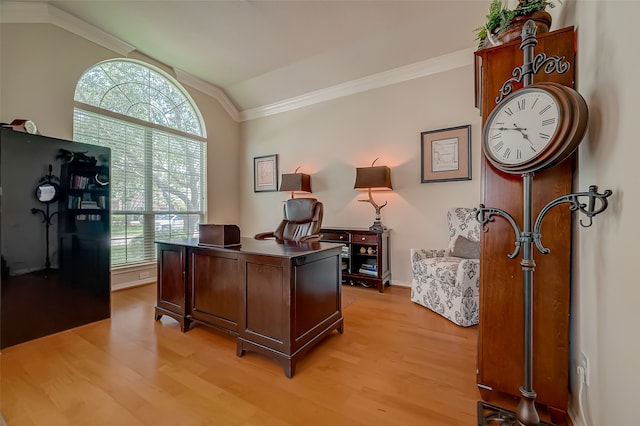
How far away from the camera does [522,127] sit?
46.4 inches

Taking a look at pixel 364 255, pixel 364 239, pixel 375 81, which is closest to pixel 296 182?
pixel 364 239

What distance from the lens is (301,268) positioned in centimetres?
179

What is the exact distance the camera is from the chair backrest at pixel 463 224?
2924 mm

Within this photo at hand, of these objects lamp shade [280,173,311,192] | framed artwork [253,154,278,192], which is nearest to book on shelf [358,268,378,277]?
lamp shade [280,173,311,192]

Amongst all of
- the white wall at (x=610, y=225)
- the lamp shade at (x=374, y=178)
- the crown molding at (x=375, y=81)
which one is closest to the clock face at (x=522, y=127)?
the white wall at (x=610, y=225)

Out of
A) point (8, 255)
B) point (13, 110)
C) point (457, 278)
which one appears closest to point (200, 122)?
point (13, 110)

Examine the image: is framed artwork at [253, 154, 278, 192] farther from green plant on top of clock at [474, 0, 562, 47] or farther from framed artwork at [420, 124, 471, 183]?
green plant on top of clock at [474, 0, 562, 47]

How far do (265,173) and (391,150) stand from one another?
2376 millimetres

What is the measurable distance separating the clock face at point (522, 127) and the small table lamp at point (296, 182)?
310 cm

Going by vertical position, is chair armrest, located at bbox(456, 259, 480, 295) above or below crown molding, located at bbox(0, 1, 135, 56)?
below

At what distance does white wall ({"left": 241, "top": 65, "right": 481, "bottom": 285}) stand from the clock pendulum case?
7.39 ft

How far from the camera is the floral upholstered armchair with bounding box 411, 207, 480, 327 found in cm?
242

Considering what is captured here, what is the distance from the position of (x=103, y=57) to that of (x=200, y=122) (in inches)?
58.4

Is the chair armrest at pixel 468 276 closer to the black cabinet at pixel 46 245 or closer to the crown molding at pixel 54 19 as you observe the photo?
the black cabinet at pixel 46 245
